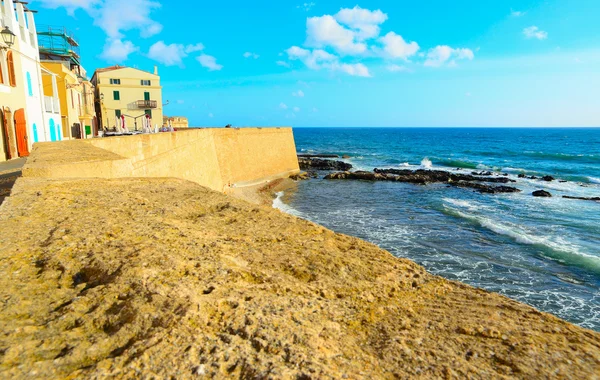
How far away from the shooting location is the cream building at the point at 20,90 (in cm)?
1430

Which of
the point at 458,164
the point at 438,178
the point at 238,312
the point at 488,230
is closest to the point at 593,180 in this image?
the point at 458,164

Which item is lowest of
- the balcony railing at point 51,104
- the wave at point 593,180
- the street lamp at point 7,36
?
the wave at point 593,180

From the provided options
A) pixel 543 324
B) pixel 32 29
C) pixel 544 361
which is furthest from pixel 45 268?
pixel 32 29

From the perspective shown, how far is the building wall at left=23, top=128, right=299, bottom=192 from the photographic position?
7828 millimetres

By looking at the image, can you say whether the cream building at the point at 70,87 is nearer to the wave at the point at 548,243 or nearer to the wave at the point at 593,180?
the wave at the point at 548,243

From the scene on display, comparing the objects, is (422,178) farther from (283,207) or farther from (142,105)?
(142,105)

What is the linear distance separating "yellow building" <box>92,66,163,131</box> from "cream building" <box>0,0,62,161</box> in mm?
19427

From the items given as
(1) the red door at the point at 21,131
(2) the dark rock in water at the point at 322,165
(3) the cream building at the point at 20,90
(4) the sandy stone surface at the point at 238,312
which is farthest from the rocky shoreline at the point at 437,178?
(4) the sandy stone surface at the point at 238,312

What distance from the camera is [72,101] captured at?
82.7 ft

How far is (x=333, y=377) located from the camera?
91.3 inches

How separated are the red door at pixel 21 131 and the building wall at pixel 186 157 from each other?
18.9 feet

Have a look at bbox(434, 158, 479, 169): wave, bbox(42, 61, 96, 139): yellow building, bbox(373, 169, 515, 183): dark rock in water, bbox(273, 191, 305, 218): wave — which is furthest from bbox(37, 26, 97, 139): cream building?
bbox(434, 158, 479, 169): wave

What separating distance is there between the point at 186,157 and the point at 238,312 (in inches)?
634

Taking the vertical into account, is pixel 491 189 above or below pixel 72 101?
below
